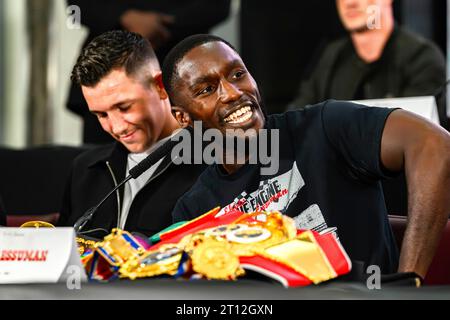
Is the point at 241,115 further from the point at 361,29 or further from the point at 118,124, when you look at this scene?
the point at 361,29

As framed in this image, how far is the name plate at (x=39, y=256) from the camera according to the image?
919 mm

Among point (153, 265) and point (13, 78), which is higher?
point (153, 265)

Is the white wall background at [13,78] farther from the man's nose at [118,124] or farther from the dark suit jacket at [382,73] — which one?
the man's nose at [118,124]

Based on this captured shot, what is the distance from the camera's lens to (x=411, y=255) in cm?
120

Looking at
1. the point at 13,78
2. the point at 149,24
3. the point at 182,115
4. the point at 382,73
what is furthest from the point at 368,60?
the point at 13,78

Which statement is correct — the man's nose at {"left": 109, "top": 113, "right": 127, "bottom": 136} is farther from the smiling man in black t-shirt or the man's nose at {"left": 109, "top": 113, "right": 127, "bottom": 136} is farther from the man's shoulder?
the man's shoulder

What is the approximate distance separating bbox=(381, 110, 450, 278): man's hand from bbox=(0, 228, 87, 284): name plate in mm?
498

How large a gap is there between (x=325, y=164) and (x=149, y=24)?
52.6 inches

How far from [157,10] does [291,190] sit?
1419 millimetres

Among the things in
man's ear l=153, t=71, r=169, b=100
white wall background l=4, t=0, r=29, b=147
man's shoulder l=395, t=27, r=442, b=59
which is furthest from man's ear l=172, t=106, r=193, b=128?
white wall background l=4, t=0, r=29, b=147

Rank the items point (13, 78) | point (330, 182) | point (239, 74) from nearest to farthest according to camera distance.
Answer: point (330, 182), point (239, 74), point (13, 78)

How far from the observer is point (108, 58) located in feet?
6.36

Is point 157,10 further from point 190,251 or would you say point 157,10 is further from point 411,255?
point 190,251

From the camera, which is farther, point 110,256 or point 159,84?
point 159,84
